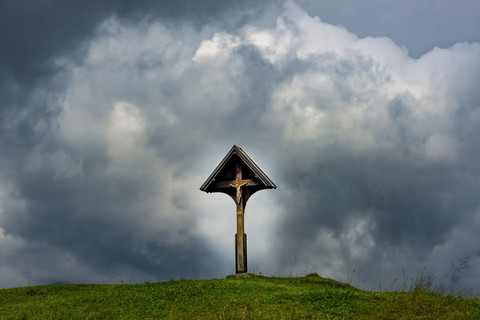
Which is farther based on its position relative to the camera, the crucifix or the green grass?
the crucifix

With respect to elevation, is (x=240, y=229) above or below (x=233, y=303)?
above

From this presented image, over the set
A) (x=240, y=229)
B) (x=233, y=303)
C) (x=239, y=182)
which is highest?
(x=239, y=182)

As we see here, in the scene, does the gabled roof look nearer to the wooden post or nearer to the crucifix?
the crucifix

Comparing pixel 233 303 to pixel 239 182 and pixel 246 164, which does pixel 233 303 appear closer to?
pixel 239 182

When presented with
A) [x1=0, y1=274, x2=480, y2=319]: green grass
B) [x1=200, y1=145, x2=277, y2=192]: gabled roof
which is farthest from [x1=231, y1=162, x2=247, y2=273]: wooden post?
[x1=0, y1=274, x2=480, y2=319]: green grass

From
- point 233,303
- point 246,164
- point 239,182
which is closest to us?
point 233,303

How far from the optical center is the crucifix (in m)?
20.3

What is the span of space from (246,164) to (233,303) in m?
7.70

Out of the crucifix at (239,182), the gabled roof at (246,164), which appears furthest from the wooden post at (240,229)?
the gabled roof at (246,164)

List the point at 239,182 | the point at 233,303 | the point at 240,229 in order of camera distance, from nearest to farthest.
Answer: the point at 233,303
the point at 240,229
the point at 239,182

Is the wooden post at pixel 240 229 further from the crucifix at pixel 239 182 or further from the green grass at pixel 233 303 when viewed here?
the green grass at pixel 233 303

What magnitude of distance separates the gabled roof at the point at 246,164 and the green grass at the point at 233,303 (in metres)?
4.50

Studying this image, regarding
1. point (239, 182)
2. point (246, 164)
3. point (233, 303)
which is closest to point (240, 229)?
point (239, 182)

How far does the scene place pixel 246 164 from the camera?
67.4 feet
